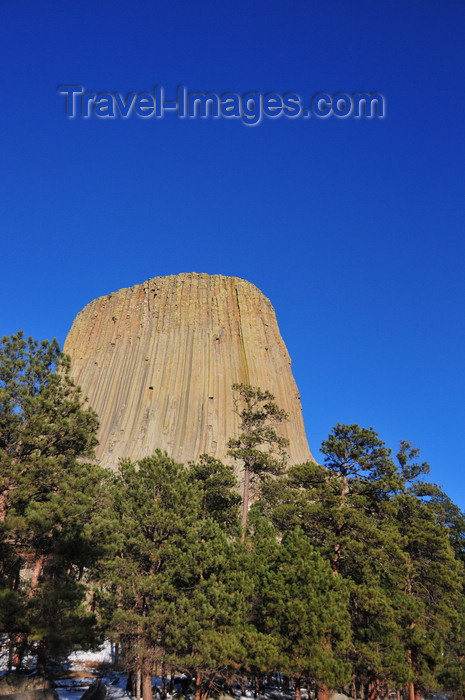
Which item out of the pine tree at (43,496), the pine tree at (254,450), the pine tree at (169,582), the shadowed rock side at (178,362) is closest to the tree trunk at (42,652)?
the pine tree at (43,496)

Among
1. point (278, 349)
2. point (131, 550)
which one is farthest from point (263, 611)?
point (278, 349)

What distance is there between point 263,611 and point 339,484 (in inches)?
253

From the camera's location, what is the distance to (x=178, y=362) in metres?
69.5

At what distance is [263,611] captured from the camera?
17.4 m

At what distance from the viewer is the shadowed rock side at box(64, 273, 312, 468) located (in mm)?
63506

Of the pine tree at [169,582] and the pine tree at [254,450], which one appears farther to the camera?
the pine tree at [254,450]

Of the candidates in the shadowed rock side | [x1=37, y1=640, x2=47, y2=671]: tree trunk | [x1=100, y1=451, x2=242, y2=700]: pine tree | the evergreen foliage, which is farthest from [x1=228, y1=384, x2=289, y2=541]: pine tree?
the shadowed rock side

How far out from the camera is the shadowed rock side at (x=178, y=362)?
63506 millimetres

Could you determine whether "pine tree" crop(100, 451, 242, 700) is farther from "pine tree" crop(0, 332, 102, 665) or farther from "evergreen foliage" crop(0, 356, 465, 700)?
"pine tree" crop(0, 332, 102, 665)

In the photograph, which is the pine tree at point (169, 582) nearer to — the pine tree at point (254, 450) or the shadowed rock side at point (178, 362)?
the pine tree at point (254, 450)

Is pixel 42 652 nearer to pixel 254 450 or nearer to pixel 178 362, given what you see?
pixel 254 450

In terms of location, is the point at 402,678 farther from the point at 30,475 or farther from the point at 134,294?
the point at 134,294

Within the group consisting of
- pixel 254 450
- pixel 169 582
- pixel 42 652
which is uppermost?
pixel 254 450

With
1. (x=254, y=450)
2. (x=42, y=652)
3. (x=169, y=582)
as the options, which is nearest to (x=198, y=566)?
(x=169, y=582)
